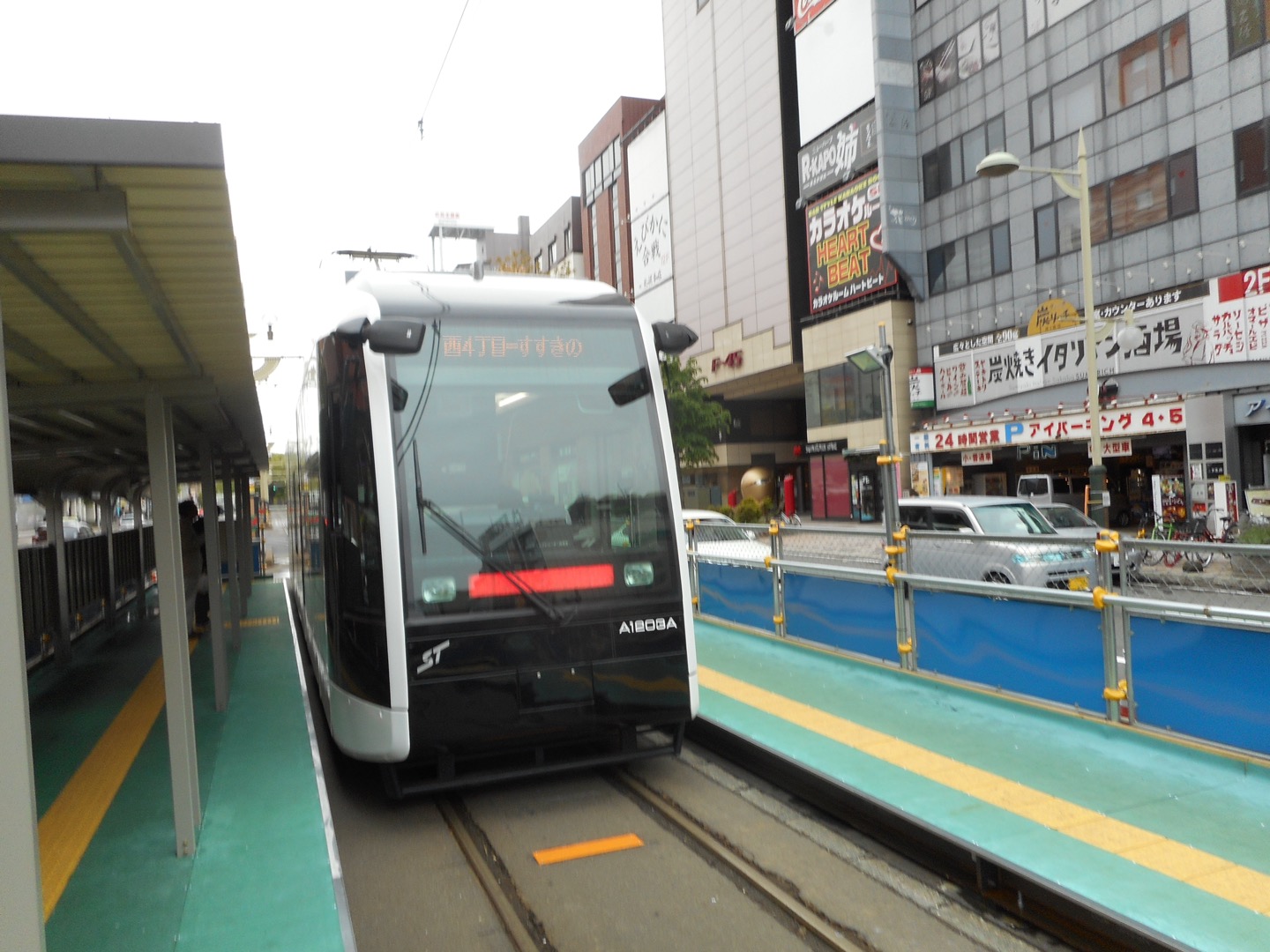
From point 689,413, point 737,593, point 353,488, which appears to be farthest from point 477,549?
point 689,413

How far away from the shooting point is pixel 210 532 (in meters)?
8.70

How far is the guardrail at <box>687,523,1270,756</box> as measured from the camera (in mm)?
5719

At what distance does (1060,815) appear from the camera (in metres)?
5.11

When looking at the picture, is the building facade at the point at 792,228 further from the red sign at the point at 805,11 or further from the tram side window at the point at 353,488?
the tram side window at the point at 353,488

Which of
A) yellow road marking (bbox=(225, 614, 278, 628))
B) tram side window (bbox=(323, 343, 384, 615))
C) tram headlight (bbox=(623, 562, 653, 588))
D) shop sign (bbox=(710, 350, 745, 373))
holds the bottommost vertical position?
yellow road marking (bbox=(225, 614, 278, 628))

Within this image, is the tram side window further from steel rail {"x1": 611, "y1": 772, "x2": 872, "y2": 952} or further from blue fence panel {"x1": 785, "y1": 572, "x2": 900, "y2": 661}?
blue fence panel {"x1": 785, "y1": 572, "x2": 900, "y2": 661}

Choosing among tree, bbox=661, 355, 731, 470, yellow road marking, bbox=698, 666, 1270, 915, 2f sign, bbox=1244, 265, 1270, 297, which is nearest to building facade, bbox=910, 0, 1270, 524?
2f sign, bbox=1244, 265, 1270, 297

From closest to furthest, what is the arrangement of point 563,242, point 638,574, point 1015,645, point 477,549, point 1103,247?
1. point 477,549
2. point 638,574
3. point 1015,645
4. point 1103,247
5. point 563,242

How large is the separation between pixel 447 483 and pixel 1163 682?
181 inches

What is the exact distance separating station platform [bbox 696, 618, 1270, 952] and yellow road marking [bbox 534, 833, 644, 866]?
4.15ft

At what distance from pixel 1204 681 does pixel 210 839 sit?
577cm

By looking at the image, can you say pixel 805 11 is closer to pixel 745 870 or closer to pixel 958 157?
pixel 958 157

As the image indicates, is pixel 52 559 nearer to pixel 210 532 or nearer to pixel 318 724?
pixel 210 532

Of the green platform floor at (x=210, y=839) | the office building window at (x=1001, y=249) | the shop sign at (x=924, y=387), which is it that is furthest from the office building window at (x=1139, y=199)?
the green platform floor at (x=210, y=839)
